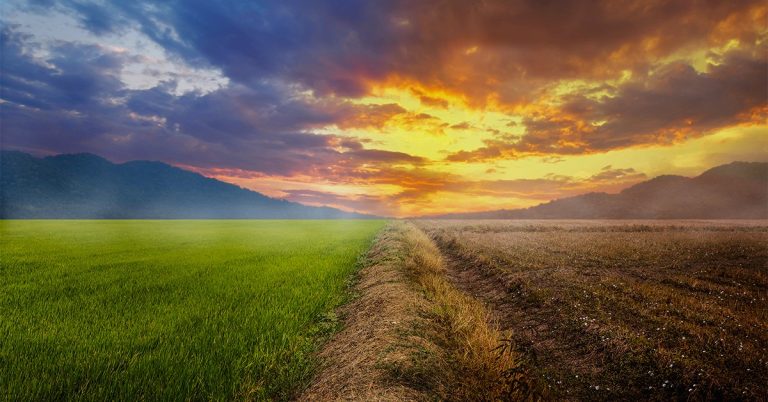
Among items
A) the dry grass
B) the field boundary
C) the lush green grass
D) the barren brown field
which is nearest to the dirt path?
the field boundary

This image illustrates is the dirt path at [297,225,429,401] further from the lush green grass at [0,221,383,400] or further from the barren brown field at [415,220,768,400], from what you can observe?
the barren brown field at [415,220,768,400]

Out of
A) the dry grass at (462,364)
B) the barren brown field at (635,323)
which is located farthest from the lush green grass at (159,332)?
the barren brown field at (635,323)

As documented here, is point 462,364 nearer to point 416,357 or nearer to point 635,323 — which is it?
point 416,357

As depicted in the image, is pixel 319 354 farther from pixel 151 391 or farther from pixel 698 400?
pixel 698 400

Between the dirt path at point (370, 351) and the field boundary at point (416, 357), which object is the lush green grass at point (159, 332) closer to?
the dirt path at point (370, 351)

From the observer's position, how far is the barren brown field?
257 inches

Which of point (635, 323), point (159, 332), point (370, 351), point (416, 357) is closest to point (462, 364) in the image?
point (416, 357)

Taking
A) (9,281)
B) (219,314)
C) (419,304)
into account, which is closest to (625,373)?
(419,304)

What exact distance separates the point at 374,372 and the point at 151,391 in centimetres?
321

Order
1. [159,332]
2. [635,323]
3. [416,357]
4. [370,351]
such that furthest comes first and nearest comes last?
[635,323]
[159,332]
[370,351]
[416,357]

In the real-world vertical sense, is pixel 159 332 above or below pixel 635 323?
above

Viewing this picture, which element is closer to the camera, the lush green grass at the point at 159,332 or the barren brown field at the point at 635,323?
the lush green grass at the point at 159,332

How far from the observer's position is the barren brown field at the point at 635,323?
654 cm

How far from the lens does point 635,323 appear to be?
8977mm
